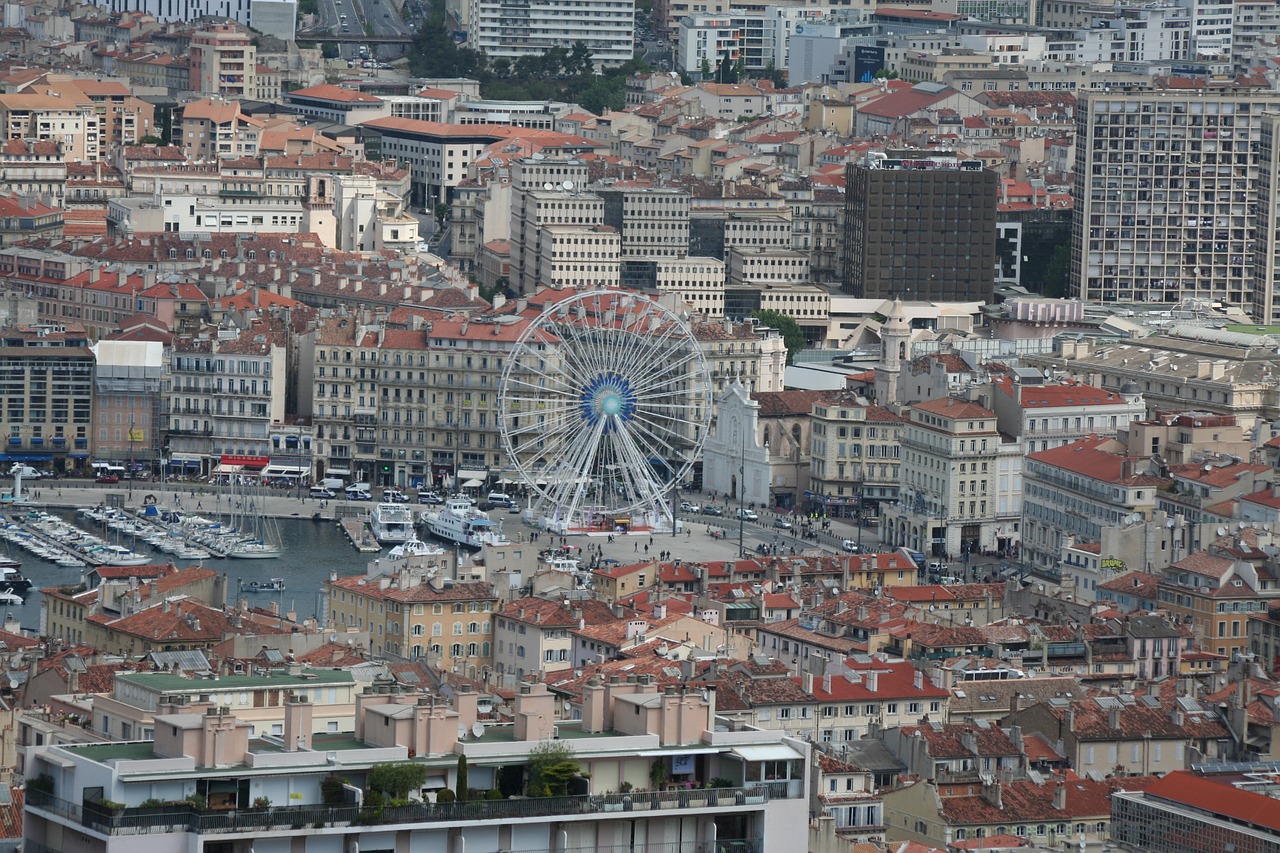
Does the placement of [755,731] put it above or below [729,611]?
above

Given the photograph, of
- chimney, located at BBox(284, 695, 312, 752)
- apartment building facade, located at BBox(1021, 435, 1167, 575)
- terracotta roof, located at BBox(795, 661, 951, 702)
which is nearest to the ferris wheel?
apartment building facade, located at BBox(1021, 435, 1167, 575)

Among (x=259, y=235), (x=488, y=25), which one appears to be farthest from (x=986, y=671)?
(x=488, y=25)

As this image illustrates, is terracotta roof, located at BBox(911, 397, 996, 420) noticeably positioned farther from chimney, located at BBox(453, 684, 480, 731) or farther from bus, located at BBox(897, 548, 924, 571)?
chimney, located at BBox(453, 684, 480, 731)

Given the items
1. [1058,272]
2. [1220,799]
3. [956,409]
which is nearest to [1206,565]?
[956,409]

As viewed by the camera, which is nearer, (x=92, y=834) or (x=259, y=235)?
(x=92, y=834)

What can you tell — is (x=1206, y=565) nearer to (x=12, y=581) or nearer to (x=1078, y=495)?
(x=1078, y=495)

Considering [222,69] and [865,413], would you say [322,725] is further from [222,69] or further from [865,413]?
[222,69]
